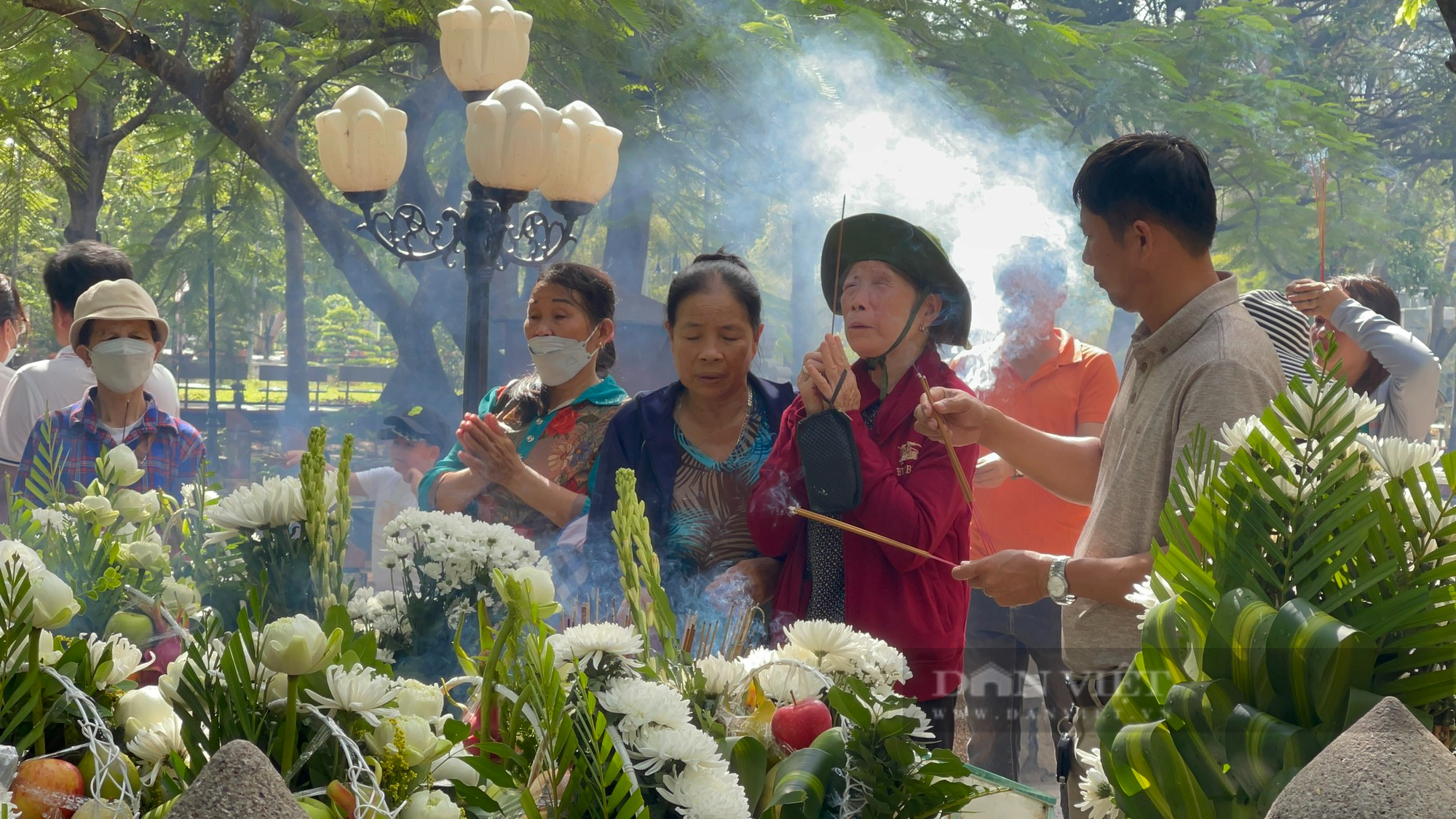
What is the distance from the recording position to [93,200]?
7.55 meters

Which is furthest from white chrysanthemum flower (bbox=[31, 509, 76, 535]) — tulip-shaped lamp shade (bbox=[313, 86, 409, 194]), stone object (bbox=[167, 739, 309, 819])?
tulip-shaped lamp shade (bbox=[313, 86, 409, 194])

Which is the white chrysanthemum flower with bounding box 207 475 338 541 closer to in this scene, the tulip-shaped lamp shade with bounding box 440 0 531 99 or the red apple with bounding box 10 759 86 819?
the red apple with bounding box 10 759 86 819

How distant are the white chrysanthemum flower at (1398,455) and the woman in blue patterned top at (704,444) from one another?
5.07 ft

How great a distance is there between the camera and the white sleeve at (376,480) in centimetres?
452

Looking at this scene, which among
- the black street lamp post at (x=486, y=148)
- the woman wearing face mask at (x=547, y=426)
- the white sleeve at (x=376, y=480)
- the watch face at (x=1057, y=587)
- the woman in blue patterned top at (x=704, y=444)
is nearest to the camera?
the watch face at (x=1057, y=587)

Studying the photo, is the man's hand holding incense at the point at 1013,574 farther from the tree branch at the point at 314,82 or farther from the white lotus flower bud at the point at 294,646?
the tree branch at the point at 314,82

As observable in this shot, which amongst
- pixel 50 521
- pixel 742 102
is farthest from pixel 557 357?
pixel 742 102

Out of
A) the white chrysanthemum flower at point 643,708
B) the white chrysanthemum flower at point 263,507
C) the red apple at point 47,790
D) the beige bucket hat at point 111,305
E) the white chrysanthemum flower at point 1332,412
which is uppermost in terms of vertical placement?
the beige bucket hat at point 111,305

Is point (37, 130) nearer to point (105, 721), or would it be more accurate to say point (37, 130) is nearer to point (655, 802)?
point (105, 721)

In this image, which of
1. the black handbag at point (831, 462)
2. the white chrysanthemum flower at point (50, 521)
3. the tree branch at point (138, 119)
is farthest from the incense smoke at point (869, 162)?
the tree branch at point (138, 119)

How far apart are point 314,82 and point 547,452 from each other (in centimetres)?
569

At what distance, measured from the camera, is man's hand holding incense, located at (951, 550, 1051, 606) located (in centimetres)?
205

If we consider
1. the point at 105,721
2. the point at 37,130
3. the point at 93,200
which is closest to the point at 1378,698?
the point at 105,721

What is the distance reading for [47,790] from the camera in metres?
1.03
